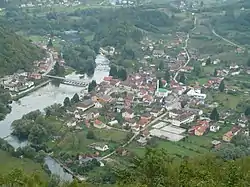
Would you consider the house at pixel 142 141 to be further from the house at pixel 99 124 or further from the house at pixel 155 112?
the house at pixel 155 112

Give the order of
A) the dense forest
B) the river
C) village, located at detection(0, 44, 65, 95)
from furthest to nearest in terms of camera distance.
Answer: village, located at detection(0, 44, 65, 95), the river, the dense forest

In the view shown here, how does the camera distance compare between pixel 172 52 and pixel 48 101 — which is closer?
pixel 48 101

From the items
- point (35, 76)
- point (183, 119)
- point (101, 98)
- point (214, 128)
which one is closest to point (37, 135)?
point (101, 98)

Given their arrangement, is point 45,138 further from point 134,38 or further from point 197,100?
point 134,38

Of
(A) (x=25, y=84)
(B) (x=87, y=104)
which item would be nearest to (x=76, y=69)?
(A) (x=25, y=84)

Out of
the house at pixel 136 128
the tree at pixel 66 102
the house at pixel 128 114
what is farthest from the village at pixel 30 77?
the house at pixel 136 128

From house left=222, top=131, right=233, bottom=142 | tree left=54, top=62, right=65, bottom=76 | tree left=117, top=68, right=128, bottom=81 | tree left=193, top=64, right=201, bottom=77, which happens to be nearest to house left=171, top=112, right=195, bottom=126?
house left=222, top=131, right=233, bottom=142

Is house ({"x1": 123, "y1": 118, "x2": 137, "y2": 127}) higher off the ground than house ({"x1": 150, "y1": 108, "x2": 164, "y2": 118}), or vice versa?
house ({"x1": 123, "y1": 118, "x2": 137, "y2": 127})

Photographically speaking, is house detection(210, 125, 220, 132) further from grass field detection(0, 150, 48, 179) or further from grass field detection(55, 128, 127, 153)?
grass field detection(0, 150, 48, 179)
